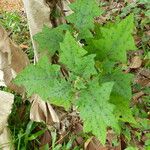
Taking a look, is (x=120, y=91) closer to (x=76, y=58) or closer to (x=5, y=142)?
(x=76, y=58)

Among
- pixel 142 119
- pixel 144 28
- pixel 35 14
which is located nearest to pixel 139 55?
pixel 144 28

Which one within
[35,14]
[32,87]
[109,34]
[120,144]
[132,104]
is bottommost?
[120,144]

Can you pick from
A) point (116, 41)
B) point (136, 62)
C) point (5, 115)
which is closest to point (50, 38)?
point (116, 41)

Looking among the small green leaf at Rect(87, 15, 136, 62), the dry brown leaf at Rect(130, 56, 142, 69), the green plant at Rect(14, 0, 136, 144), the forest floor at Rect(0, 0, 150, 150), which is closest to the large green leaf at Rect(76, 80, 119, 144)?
the green plant at Rect(14, 0, 136, 144)

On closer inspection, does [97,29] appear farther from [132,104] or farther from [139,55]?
[139,55]

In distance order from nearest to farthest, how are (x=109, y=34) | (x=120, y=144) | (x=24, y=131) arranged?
1. (x=109, y=34)
2. (x=120, y=144)
3. (x=24, y=131)

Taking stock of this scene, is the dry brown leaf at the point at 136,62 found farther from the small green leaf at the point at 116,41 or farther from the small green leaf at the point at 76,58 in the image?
the small green leaf at the point at 76,58
